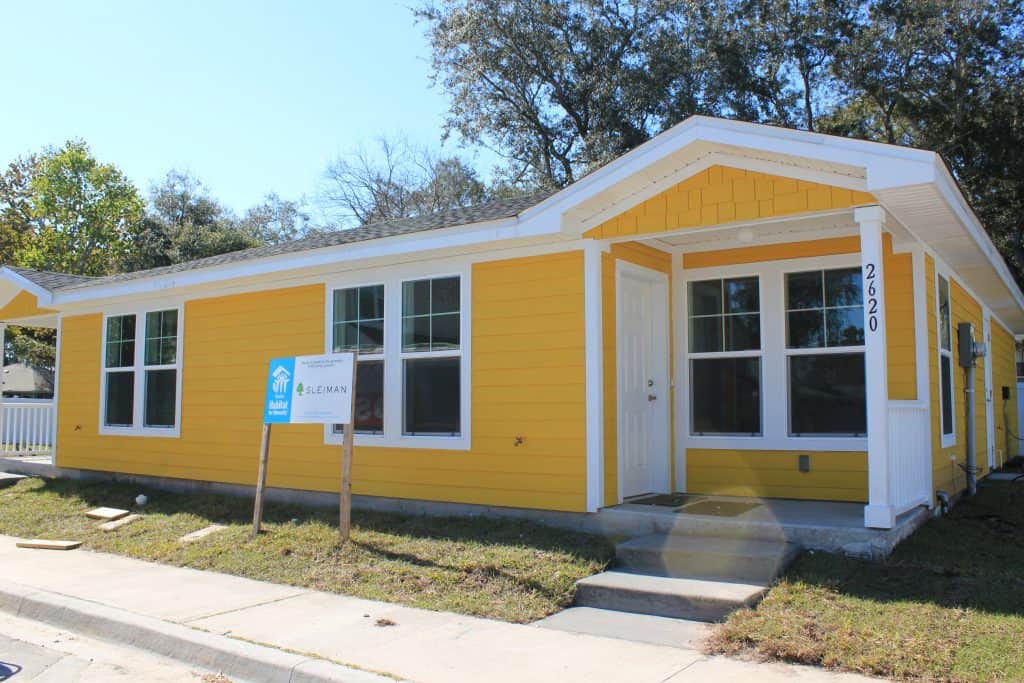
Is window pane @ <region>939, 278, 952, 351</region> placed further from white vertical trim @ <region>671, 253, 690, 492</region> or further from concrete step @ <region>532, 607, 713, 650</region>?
concrete step @ <region>532, 607, 713, 650</region>

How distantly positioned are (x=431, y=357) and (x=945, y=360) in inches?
209

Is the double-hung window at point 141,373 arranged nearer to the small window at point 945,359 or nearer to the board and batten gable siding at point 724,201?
the board and batten gable siding at point 724,201

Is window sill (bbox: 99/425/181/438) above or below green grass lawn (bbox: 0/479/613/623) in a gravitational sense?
above

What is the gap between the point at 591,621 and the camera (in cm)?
556

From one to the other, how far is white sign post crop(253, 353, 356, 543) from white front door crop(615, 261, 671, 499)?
2.53 m

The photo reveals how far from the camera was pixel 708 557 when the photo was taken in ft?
20.3

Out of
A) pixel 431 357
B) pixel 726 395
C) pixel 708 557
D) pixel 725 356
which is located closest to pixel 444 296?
pixel 431 357

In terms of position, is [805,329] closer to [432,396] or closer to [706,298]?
[706,298]

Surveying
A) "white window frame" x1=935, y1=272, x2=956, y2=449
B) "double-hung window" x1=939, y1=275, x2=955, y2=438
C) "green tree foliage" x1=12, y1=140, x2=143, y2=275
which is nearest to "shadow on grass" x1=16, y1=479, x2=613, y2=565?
"white window frame" x1=935, y1=272, x2=956, y2=449

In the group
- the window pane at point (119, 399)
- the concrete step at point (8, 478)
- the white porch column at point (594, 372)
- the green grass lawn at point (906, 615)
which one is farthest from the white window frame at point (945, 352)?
the concrete step at point (8, 478)

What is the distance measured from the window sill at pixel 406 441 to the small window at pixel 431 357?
0.25ft

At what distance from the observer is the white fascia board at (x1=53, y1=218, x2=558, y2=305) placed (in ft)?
25.9

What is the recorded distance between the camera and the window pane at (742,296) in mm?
8359

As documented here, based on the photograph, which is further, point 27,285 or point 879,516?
point 27,285
